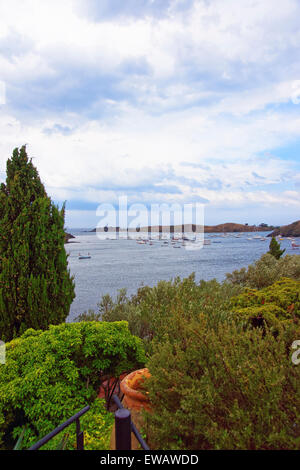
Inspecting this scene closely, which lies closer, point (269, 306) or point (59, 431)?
point (59, 431)

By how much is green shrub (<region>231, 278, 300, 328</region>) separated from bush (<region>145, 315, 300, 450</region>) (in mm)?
1816

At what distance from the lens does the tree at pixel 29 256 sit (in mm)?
5301

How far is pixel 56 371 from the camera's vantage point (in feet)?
11.0

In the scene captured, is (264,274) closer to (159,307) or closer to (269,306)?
(269,306)

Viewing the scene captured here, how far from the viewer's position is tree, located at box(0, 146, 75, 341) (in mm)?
5301

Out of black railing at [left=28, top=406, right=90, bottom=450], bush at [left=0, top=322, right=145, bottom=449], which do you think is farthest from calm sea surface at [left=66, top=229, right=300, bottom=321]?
black railing at [left=28, top=406, right=90, bottom=450]

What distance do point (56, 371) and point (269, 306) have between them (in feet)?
11.7

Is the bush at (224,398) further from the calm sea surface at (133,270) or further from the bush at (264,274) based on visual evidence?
the bush at (264,274)

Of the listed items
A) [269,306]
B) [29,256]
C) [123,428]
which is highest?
[29,256]

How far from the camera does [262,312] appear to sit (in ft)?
16.1

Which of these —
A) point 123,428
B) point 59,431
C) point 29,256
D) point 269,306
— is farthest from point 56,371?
point 269,306

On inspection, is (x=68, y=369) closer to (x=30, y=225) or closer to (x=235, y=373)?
(x=235, y=373)

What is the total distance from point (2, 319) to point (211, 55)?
26.4ft
